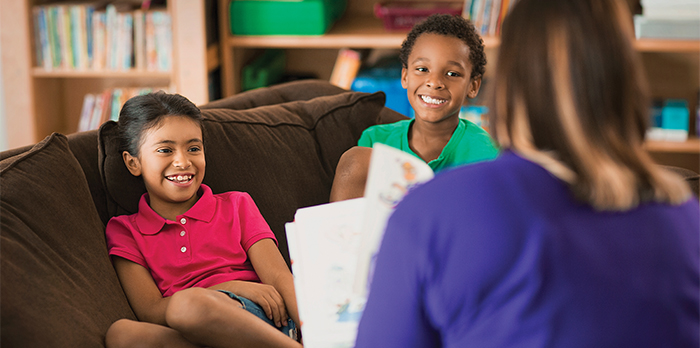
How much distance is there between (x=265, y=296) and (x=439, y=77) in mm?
702

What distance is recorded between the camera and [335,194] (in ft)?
4.90

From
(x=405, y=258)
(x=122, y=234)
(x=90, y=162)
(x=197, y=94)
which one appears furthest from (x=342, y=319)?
(x=197, y=94)

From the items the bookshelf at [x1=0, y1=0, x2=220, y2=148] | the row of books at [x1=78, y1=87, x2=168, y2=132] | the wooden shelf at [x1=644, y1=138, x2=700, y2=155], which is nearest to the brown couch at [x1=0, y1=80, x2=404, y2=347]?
the bookshelf at [x1=0, y1=0, x2=220, y2=148]

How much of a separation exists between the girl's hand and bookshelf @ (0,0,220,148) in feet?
5.13

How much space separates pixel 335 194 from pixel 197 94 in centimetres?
140

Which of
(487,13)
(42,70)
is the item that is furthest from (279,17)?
(42,70)

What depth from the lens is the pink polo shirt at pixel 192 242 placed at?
1.30 m

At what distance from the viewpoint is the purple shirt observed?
62cm

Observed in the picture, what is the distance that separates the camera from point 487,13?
258 centimetres

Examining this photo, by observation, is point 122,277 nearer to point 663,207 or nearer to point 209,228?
point 209,228

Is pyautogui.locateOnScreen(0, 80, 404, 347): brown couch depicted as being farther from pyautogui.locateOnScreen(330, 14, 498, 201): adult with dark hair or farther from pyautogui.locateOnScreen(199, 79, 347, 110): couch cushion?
pyautogui.locateOnScreen(330, 14, 498, 201): adult with dark hair

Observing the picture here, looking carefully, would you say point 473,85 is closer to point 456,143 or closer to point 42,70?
point 456,143

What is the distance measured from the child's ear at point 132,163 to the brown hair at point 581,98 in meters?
0.92

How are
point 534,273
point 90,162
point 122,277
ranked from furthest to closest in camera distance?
point 90,162 < point 122,277 < point 534,273
